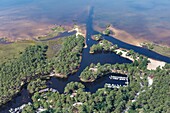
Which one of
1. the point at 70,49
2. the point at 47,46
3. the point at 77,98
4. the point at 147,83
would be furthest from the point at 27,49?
the point at 147,83

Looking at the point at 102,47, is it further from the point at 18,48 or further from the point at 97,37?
the point at 18,48

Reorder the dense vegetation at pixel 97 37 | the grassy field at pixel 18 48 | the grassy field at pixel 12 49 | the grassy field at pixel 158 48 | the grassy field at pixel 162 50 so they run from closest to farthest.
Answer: the grassy field at pixel 12 49, the grassy field at pixel 18 48, the grassy field at pixel 162 50, the grassy field at pixel 158 48, the dense vegetation at pixel 97 37

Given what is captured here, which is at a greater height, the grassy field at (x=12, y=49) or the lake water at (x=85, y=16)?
the lake water at (x=85, y=16)

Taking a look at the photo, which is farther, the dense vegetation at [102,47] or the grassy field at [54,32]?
the grassy field at [54,32]

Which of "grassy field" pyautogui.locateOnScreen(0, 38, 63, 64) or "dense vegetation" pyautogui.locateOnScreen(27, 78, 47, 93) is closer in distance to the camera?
"dense vegetation" pyautogui.locateOnScreen(27, 78, 47, 93)

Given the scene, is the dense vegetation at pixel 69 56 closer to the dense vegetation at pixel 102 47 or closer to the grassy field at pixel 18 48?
the grassy field at pixel 18 48

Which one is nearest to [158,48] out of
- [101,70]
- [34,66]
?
[101,70]

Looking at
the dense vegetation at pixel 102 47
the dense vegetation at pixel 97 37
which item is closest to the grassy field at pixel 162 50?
the dense vegetation at pixel 102 47

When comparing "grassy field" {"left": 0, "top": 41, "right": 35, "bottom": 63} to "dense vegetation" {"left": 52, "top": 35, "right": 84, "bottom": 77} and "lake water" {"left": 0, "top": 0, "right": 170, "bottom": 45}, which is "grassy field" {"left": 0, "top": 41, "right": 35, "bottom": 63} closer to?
"lake water" {"left": 0, "top": 0, "right": 170, "bottom": 45}

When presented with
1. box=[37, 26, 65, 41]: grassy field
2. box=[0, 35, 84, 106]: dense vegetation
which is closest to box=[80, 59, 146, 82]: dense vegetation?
box=[0, 35, 84, 106]: dense vegetation
